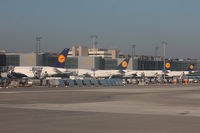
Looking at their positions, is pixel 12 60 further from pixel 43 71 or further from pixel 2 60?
pixel 43 71

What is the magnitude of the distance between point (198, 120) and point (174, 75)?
162 meters

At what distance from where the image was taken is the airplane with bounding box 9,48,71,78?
359 feet

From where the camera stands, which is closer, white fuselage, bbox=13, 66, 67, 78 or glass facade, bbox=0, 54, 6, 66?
white fuselage, bbox=13, 66, 67, 78

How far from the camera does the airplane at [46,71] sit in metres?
109

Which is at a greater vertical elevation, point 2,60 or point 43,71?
point 2,60

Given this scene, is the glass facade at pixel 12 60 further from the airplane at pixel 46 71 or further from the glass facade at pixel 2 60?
the airplane at pixel 46 71

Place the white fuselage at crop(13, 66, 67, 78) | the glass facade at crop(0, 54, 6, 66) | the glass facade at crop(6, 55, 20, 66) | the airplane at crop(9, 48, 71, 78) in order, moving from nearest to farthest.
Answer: the white fuselage at crop(13, 66, 67, 78)
the airplane at crop(9, 48, 71, 78)
the glass facade at crop(6, 55, 20, 66)
the glass facade at crop(0, 54, 6, 66)

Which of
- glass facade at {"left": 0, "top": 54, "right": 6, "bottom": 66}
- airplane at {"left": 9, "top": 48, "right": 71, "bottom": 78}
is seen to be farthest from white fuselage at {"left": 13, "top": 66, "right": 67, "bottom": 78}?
glass facade at {"left": 0, "top": 54, "right": 6, "bottom": 66}

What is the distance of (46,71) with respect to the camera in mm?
111438

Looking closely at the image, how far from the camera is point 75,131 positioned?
16.5 metres

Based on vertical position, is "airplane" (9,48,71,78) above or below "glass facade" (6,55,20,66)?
below

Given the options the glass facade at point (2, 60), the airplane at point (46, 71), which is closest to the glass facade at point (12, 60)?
the glass facade at point (2, 60)

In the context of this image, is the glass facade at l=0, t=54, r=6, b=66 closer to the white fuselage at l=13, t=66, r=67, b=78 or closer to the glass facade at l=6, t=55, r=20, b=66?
the glass facade at l=6, t=55, r=20, b=66

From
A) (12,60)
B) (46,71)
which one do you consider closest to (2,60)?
(12,60)
